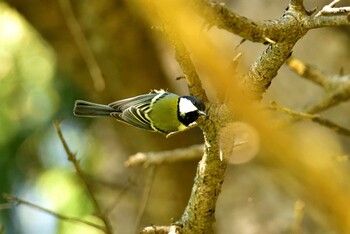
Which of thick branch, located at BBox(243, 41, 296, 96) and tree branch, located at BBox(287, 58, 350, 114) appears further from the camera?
tree branch, located at BBox(287, 58, 350, 114)

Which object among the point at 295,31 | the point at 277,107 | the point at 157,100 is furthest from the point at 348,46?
the point at 295,31

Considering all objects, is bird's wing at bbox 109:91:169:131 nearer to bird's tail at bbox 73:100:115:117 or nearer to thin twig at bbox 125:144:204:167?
bird's tail at bbox 73:100:115:117

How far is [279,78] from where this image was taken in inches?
70.9

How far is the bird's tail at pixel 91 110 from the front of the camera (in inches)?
54.8

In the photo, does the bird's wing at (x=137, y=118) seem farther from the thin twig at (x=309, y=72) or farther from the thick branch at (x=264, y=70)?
the thick branch at (x=264, y=70)

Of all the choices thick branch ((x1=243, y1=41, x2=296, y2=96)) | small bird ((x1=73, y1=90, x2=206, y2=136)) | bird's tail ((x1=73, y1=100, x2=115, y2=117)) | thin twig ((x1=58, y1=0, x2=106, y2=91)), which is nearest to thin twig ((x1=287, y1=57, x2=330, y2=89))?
small bird ((x1=73, y1=90, x2=206, y2=136))

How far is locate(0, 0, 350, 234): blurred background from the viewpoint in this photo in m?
1.76

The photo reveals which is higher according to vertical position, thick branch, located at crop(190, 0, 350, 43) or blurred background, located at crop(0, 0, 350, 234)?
blurred background, located at crop(0, 0, 350, 234)

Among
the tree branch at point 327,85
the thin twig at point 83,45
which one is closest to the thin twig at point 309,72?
→ the tree branch at point 327,85

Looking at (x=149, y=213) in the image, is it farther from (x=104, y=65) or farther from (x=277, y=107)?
(x=277, y=107)

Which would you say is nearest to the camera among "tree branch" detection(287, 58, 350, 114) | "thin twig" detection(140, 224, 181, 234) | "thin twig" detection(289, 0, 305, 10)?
"thin twig" detection(289, 0, 305, 10)

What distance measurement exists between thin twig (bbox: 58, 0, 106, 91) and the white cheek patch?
77 centimetres

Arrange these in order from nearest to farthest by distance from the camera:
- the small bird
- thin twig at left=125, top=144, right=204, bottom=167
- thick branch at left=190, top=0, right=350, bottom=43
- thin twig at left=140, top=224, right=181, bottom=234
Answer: thick branch at left=190, top=0, right=350, bottom=43, thin twig at left=140, top=224, right=181, bottom=234, the small bird, thin twig at left=125, top=144, right=204, bottom=167

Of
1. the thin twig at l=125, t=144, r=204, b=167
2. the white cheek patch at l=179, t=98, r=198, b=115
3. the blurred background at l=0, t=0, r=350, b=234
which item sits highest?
the blurred background at l=0, t=0, r=350, b=234
